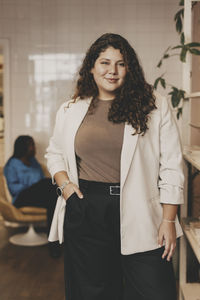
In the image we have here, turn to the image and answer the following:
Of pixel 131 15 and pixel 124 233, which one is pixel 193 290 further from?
pixel 131 15

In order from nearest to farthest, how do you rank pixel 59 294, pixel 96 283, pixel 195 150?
pixel 96 283 < pixel 195 150 < pixel 59 294

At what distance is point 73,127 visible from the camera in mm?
1785

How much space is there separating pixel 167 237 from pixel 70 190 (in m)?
0.45

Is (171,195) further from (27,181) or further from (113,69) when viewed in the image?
(27,181)

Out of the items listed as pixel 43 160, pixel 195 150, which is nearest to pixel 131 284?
pixel 195 150

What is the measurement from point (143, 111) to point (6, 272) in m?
2.32

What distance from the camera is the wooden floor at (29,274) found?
303 cm

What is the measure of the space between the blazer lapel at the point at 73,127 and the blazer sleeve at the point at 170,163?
0.35m

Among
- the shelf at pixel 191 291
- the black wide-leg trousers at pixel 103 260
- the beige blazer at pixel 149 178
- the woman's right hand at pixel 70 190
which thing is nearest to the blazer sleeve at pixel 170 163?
the beige blazer at pixel 149 178

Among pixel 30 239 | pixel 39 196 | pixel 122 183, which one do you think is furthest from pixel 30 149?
pixel 122 183

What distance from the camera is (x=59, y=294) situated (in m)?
3.03

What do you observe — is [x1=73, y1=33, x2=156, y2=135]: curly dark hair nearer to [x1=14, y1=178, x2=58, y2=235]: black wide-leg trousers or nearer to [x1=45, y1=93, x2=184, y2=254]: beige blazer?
[x1=45, y1=93, x2=184, y2=254]: beige blazer

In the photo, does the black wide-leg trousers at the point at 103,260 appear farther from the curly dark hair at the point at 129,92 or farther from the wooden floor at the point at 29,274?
the wooden floor at the point at 29,274

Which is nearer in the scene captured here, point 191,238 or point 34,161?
point 191,238
